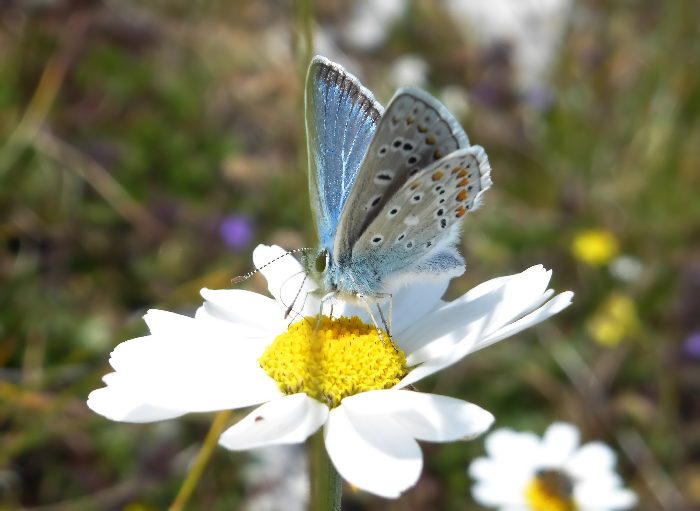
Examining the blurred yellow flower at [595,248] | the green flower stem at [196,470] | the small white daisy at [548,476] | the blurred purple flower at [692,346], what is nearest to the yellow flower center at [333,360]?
the green flower stem at [196,470]

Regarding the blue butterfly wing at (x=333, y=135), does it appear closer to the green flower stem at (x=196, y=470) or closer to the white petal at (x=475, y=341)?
the white petal at (x=475, y=341)

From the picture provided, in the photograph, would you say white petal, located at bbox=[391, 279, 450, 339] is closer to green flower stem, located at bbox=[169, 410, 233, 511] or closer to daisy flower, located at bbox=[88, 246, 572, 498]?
daisy flower, located at bbox=[88, 246, 572, 498]

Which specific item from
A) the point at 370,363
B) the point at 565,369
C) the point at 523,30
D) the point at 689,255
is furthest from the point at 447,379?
the point at 523,30

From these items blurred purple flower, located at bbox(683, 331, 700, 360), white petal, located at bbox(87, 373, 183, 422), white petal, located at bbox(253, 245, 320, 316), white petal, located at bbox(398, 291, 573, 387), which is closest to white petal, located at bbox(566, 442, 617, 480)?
blurred purple flower, located at bbox(683, 331, 700, 360)

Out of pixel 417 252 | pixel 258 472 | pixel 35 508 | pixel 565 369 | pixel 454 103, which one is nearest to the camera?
pixel 417 252

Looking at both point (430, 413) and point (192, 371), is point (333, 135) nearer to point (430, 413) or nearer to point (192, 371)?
point (192, 371)

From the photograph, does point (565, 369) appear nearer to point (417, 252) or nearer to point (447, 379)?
point (447, 379)
